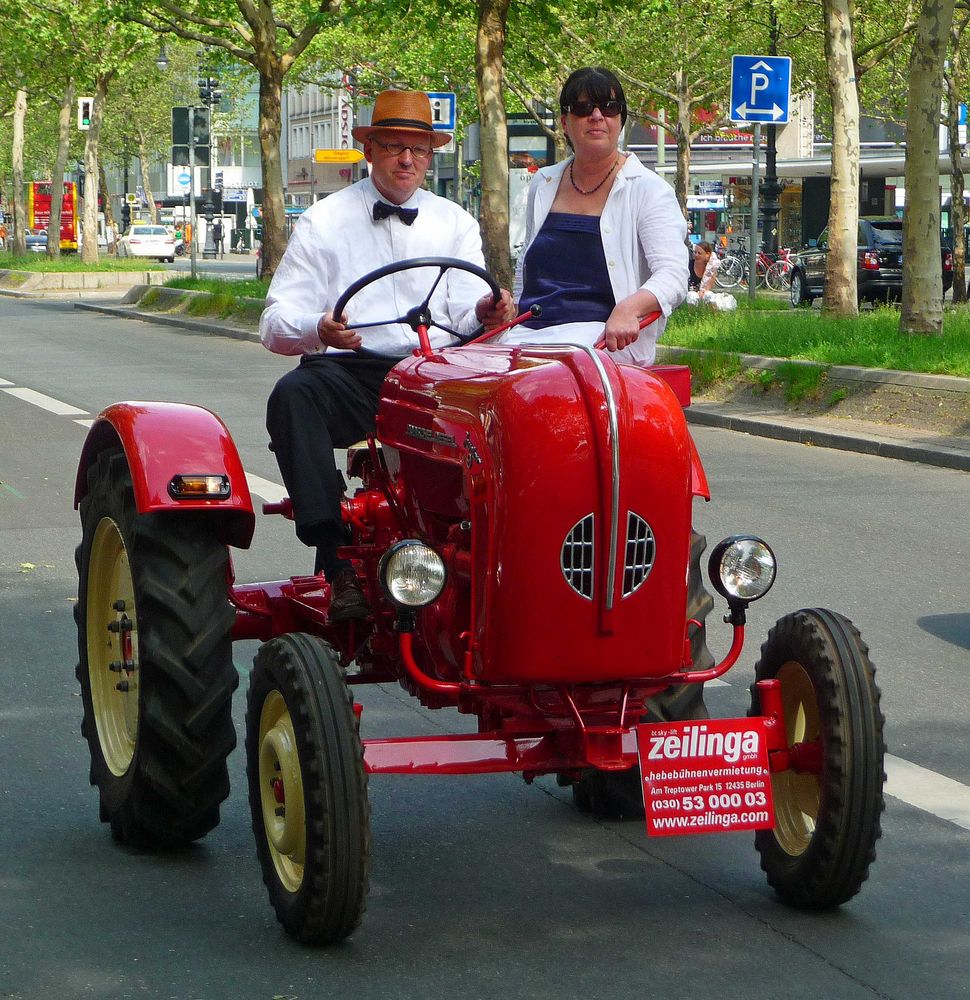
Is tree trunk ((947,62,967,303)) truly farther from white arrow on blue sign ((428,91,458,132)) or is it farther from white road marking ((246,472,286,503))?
white road marking ((246,472,286,503))

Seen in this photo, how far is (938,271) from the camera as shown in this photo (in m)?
16.0

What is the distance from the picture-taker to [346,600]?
469cm

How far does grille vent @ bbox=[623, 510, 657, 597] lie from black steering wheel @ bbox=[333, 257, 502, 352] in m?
1.25

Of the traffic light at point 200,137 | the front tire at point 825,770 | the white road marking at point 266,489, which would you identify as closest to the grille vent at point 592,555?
the front tire at point 825,770

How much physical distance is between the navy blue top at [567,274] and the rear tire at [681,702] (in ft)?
3.60

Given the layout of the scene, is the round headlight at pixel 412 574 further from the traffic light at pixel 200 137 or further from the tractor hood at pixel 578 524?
the traffic light at pixel 200 137

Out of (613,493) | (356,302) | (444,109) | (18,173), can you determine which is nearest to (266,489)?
(356,302)

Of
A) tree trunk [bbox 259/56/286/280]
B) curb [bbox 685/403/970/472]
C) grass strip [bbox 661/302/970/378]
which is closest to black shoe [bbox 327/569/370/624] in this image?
curb [bbox 685/403/970/472]

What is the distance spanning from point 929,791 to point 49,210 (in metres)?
78.8

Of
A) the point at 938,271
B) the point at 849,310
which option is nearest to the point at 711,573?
the point at 938,271

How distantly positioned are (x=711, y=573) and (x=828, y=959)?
857 mm

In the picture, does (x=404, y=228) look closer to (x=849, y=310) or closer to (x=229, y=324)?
(x=849, y=310)

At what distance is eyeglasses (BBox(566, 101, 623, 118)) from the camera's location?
17.3 ft

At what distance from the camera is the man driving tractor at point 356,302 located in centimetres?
486
